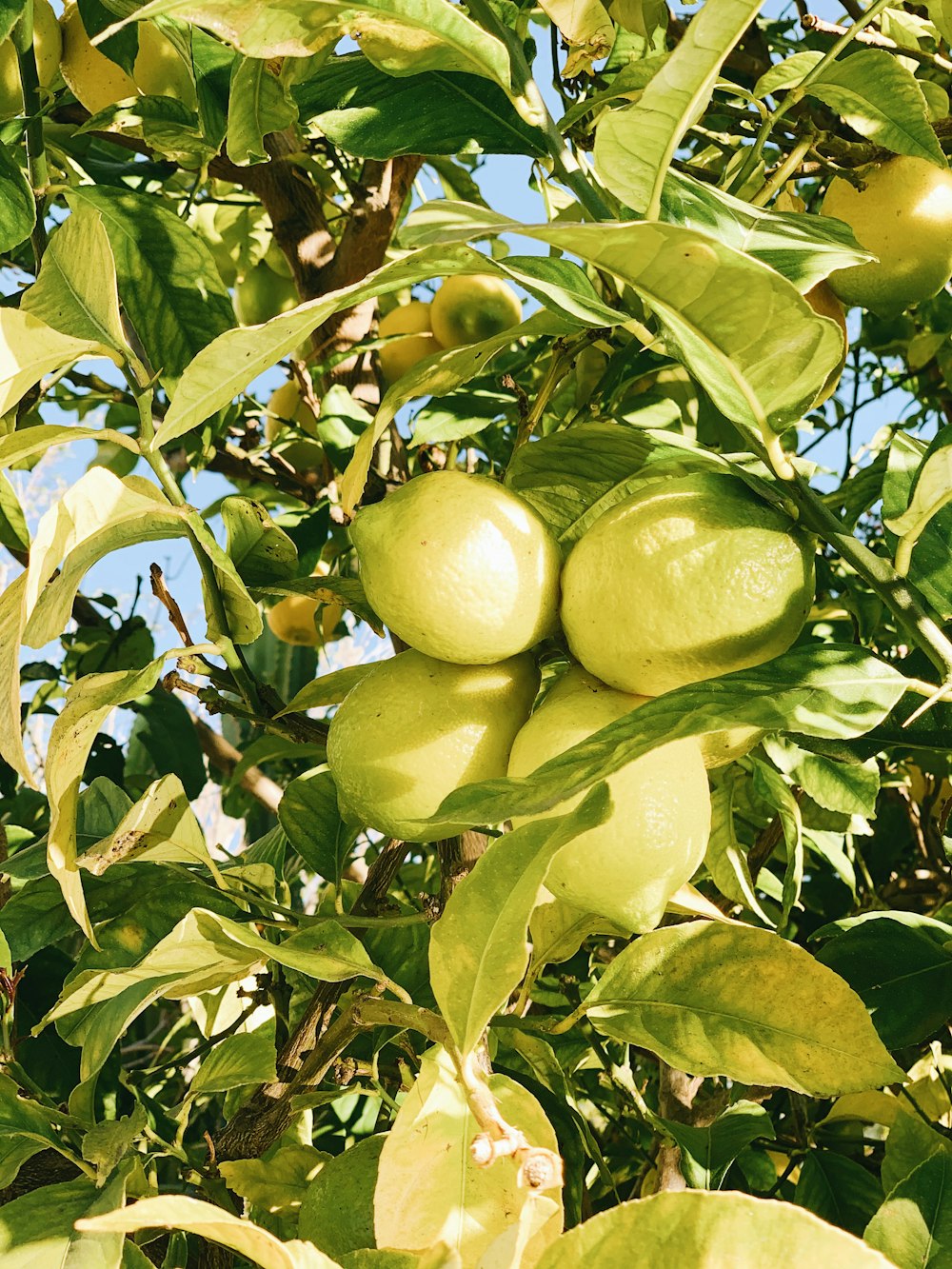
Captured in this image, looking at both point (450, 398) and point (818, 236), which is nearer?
point (818, 236)

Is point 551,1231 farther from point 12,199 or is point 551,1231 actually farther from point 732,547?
point 12,199

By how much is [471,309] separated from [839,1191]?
845mm

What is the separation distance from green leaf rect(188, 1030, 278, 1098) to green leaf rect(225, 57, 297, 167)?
55 centimetres

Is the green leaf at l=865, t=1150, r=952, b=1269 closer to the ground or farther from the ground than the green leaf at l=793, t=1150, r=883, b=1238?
farther from the ground

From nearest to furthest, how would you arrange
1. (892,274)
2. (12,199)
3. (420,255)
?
(420,255)
(12,199)
(892,274)

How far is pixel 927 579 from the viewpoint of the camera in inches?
23.7

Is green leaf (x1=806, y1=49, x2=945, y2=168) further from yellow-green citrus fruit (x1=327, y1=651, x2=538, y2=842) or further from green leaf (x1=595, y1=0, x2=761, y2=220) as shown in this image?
yellow-green citrus fruit (x1=327, y1=651, x2=538, y2=842)

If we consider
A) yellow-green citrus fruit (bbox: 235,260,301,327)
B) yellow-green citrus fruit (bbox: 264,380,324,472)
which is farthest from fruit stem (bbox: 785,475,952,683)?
yellow-green citrus fruit (bbox: 235,260,301,327)

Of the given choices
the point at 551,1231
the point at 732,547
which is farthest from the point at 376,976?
the point at 732,547

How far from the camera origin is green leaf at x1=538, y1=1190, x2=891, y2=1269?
33 cm

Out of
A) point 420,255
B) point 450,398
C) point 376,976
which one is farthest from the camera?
point 450,398

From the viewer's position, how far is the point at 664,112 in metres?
0.42

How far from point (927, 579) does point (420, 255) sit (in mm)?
342

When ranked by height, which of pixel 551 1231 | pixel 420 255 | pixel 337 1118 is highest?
pixel 420 255
